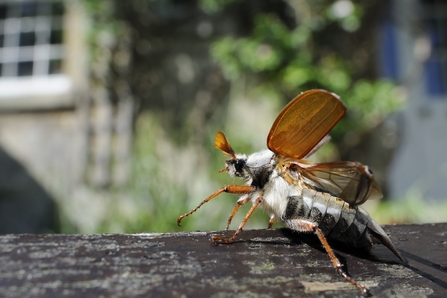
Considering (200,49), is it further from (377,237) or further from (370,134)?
(377,237)

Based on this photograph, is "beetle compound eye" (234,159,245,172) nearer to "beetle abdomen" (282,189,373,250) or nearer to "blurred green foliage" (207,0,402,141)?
"beetle abdomen" (282,189,373,250)

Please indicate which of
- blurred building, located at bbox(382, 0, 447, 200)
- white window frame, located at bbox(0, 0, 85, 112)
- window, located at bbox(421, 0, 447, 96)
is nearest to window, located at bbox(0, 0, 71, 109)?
white window frame, located at bbox(0, 0, 85, 112)

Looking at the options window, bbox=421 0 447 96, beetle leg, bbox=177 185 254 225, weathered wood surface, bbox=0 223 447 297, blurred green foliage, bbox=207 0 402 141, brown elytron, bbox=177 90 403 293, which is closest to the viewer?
weathered wood surface, bbox=0 223 447 297

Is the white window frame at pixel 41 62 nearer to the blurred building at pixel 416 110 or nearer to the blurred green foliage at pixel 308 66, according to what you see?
the blurred green foliage at pixel 308 66

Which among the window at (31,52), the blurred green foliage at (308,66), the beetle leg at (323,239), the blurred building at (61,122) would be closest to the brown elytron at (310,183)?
the beetle leg at (323,239)

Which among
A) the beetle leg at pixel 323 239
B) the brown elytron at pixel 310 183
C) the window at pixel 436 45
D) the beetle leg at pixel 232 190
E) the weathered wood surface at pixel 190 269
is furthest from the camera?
the window at pixel 436 45

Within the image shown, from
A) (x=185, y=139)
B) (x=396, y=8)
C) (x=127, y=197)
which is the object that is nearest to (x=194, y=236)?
(x=127, y=197)

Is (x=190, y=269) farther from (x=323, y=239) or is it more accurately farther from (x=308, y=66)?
(x=308, y=66)
